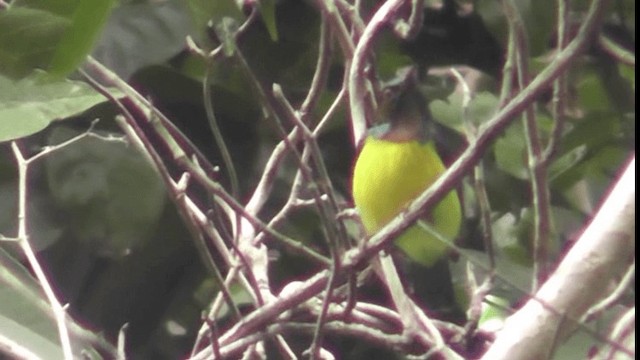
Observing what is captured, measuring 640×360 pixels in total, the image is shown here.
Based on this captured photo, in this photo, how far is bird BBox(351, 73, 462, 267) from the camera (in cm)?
98

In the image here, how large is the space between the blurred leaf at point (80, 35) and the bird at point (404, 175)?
14.2 inches

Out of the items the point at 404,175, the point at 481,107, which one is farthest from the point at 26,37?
the point at 481,107

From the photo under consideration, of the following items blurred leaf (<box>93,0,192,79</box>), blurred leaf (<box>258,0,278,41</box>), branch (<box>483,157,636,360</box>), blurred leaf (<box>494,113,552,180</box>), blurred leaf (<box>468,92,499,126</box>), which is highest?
branch (<box>483,157,636,360</box>)

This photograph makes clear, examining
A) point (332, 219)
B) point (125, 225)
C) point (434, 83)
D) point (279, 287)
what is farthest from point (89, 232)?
point (332, 219)

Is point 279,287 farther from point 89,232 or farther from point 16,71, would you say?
point 16,71

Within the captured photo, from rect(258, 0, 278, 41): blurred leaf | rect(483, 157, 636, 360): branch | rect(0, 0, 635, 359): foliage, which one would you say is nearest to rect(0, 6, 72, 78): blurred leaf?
rect(0, 0, 635, 359): foliage

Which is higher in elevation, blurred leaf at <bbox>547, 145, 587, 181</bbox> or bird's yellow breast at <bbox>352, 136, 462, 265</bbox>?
bird's yellow breast at <bbox>352, 136, 462, 265</bbox>

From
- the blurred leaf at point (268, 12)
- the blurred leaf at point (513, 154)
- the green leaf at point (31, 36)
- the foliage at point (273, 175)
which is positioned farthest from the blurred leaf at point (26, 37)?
the blurred leaf at point (513, 154)

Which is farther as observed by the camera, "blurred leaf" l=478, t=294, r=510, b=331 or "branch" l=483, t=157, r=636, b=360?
"blurred leaf" l=478, t=294, r=510, b=331

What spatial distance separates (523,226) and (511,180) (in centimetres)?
9

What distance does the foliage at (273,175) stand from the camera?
0.93 m

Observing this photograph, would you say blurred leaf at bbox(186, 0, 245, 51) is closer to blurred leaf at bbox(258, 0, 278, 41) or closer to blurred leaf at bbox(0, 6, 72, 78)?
blurred leaf at bbox(258, 0, 278, 41)

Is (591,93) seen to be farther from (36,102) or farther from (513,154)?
(36,102)

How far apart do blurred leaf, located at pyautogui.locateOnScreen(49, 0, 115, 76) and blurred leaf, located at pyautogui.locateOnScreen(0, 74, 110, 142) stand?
0.02m
